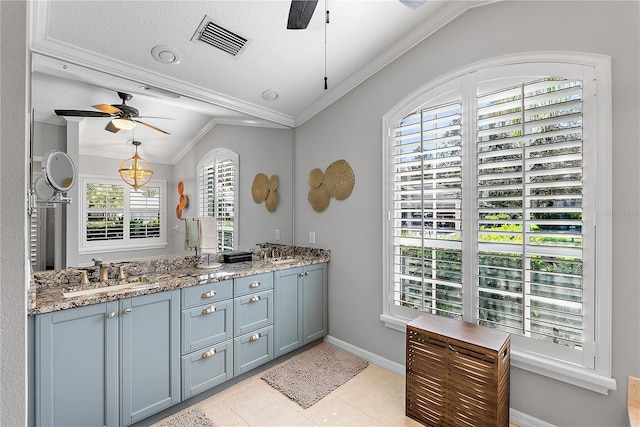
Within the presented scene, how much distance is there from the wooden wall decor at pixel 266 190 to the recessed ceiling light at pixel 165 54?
130 centimetres

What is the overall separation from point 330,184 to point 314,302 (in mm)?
1241

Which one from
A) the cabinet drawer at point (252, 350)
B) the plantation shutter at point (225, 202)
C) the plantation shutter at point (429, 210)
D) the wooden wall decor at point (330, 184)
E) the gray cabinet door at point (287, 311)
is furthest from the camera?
the wooden wall decor at point (330, 184)

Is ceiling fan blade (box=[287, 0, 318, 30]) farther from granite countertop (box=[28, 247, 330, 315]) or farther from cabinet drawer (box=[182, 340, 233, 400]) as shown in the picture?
cabinet drawer (box=[182, 340, 233, 400])

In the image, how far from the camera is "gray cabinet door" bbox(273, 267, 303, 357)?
2.71 metres

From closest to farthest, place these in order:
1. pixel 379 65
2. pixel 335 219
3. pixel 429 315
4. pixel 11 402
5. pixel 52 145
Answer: pixel 11 402 → pixel 52 145 → pixel 429 315 → pixel 379 65 → pixel 335 219

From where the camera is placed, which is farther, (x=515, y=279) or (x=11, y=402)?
(x=515, y=279)

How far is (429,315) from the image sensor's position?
2309mm

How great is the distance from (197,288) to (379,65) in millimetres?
2450

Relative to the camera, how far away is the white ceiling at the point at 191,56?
1854mm

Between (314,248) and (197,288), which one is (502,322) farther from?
(197,288)

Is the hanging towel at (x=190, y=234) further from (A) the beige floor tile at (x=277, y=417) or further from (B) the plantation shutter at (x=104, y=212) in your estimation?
(A) the beige floor tile at (x=277, y=417)

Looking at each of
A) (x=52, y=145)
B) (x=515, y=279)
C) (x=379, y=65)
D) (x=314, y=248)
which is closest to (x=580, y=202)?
(x=515, y=279)

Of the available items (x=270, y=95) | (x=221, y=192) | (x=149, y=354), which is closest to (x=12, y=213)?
(x=149, y=354)

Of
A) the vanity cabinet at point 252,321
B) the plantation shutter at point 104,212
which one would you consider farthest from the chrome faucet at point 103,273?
the vanity cabinet at point 252,321
